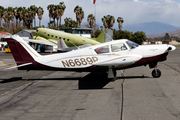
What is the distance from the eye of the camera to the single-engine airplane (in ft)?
37.8

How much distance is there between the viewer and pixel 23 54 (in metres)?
12.2

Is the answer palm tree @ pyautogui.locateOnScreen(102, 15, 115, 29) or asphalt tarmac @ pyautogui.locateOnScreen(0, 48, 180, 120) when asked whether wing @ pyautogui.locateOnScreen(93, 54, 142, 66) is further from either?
palm tree @ pyautogui.locateOnScreen(102, 15, 115, 29)

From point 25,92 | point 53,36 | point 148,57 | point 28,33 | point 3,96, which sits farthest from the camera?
point 28,33

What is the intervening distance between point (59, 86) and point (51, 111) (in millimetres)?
4191

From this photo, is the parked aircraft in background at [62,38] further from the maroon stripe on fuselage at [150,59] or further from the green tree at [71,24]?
the green tree at [71,24]

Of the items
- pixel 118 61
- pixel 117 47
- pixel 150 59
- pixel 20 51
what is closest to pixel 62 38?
pixel 20 51

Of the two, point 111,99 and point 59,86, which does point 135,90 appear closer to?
point 111,99

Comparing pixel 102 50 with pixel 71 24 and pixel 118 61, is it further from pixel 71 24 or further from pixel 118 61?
pixel 71 24

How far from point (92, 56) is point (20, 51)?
13.5 ft

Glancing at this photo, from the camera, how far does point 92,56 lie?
38.3ft

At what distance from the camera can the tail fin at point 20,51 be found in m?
12.1

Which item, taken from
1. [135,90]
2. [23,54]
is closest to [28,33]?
[23,54]

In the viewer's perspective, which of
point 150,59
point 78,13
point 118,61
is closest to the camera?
point 118,61

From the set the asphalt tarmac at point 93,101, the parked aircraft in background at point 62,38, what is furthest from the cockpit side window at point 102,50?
the parked aircraft in background at point 62,38
